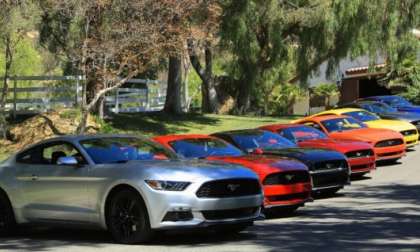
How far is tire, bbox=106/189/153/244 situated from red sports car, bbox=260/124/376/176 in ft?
22.9

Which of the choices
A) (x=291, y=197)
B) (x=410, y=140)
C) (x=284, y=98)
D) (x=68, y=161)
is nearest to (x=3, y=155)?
(x=410, y=140)

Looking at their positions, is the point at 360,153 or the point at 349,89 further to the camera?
the point at 349,89

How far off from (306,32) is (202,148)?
69.6 feet

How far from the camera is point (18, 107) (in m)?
28.1

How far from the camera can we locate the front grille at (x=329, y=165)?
44.1 feet

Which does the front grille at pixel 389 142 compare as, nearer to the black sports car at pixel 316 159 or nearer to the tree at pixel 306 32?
the black sports car at pixel 316 159

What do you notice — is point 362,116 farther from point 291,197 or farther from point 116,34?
point 291,197

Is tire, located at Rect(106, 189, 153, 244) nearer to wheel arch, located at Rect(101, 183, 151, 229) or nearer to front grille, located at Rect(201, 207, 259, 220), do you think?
wheel arch, located at Rect(101, 183, 151, 229)

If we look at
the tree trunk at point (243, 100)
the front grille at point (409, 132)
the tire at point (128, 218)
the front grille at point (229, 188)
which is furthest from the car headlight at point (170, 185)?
the tree trunk at point (243, 100)

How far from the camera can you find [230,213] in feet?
31.4

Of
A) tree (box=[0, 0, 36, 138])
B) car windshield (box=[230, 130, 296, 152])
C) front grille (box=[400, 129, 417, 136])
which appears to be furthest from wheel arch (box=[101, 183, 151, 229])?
front grille (box=[400, 129, 417, 136])

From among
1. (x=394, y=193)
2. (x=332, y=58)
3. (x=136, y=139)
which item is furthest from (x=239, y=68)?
(x=136, y=139)

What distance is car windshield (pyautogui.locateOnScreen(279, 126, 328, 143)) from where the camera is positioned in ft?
55.9

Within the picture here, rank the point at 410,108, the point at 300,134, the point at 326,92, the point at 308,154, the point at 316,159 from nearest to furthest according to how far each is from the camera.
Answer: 1. the point at 316,159
2. the point at 308,154
3. the point at 300,134
4. the point at 410,108
5. the point at 326,92
